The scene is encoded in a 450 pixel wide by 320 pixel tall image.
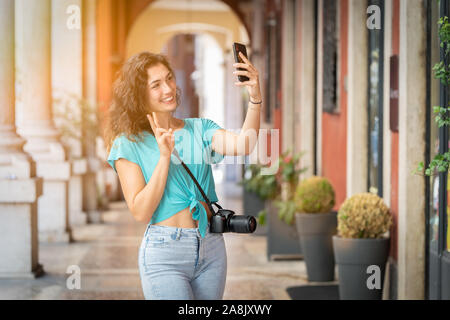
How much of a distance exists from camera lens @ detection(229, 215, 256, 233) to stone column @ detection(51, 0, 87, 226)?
23.2 ft

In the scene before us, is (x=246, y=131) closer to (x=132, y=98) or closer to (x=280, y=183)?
(x=132, y=98)

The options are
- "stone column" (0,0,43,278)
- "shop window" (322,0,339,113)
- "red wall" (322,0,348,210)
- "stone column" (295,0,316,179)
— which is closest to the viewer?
"stone column" (0,0,43,278)

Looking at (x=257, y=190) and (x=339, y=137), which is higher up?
(x=339, y=137)

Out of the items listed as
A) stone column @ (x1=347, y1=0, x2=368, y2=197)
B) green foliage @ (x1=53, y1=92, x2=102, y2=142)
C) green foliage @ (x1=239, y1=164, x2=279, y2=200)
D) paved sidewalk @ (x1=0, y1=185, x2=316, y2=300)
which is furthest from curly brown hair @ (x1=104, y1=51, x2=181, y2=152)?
green foliage @ (x1=53, y1=92, x2=102, y2=142)

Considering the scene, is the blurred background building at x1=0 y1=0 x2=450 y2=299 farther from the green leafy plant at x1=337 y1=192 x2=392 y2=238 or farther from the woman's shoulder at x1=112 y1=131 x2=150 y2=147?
the woman's shoulder at x1=112 y1=131 x2=150 y2=147

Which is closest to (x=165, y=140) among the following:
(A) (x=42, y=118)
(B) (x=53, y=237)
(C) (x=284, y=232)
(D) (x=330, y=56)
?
(C) (x=284, y=232)

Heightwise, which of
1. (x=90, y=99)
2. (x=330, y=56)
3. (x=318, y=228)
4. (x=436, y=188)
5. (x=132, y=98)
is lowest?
(x=318, y=228)

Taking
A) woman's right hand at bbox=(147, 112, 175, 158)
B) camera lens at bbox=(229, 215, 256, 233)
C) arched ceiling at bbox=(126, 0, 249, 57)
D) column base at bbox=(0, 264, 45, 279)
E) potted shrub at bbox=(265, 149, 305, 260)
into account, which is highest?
arched ceiling at bbox=(126, 0, 249, 57)

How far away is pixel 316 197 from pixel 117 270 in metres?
1.86

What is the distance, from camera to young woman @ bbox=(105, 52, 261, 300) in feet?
7.59

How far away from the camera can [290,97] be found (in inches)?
373

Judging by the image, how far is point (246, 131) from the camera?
239 centimetres
